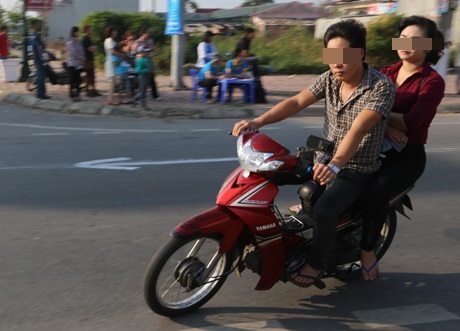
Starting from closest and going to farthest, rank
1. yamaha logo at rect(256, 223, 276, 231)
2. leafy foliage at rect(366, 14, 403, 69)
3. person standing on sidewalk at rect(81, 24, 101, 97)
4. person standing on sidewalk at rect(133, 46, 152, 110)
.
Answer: yamaha logo at rect(256, 223, 276, 231) < person standing on sidewalk at rect(133, 46, 152, 110) < person standing on sidewalk at rect(81, 24, 101, 97) < leafy foliage at rect(366, 14, 403, 69)

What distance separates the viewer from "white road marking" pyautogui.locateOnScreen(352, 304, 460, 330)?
353 centimetres

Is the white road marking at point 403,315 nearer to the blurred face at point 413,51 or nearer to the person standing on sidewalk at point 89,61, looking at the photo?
the blurred face at point 413,51

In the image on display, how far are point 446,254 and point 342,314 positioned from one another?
4.81ft

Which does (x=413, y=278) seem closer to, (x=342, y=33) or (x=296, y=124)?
(x=342, y=33)

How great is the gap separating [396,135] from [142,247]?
7.18 ft

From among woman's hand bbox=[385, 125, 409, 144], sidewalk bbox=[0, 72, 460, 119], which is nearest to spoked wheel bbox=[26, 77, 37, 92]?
sidewalk bbox=[0, 72, 460, 119]

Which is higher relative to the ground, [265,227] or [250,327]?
[265,227]

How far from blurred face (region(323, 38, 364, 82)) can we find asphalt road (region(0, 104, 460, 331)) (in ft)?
4.81

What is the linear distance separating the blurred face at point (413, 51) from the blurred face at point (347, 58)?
38 cm

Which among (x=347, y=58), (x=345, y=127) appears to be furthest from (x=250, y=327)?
(x=347, y=58)

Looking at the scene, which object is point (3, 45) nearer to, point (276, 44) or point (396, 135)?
point (276, 44)

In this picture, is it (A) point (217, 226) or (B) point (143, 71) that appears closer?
(A) point (217, 226)

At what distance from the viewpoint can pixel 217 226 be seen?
10.9ft

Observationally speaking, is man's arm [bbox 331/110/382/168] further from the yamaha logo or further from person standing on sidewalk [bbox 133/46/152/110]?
person standing on sidewalk [bbox 133/46/152/110]
